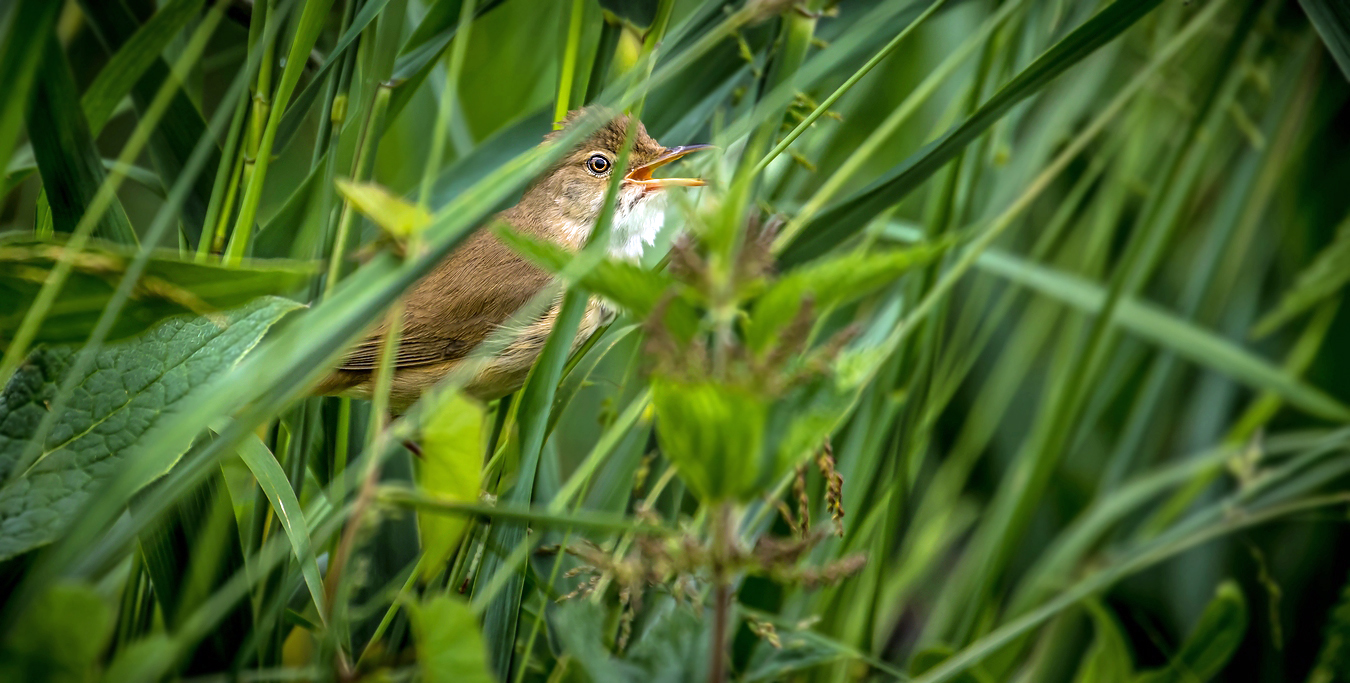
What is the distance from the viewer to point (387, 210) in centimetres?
68

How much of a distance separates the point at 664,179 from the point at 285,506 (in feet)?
3.09

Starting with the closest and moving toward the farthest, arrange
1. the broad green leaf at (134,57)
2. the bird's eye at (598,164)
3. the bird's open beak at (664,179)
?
the broad green leaf at (134,57) → the bird's open beak at (664,179) → the bird's eye at (598,164)

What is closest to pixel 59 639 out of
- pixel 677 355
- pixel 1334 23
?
pixel 677 355

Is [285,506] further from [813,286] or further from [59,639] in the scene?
[813,286]

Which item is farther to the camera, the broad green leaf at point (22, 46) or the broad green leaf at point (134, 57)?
the broad green leaf at point (134, 57)

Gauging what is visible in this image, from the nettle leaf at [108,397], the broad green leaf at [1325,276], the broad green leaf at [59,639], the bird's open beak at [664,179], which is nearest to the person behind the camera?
the broad green leaf at [59,639]

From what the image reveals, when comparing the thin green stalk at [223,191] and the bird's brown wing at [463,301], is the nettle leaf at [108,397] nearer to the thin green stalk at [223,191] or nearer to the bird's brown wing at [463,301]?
the thin green stalk at [223,191]

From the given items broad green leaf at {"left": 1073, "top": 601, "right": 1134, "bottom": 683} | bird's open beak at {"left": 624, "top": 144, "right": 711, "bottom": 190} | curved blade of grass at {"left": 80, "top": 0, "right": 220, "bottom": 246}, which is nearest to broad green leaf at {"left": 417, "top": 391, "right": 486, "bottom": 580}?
curved blade of grass at {"left": 80, "top": 0, "right": 220, "bottom": 246}

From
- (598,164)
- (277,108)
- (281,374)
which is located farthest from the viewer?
(598,164)

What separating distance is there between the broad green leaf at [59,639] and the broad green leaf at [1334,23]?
4.66 ft

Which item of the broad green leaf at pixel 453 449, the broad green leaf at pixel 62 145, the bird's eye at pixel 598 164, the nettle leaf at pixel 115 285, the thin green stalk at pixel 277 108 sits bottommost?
the broad green leaf at pixel 453 449

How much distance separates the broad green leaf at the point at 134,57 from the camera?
1.00 metres

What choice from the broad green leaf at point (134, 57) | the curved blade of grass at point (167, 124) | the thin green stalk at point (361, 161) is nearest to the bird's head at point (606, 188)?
the thin green stalk at point (361, 161)

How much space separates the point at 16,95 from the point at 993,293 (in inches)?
88.1
